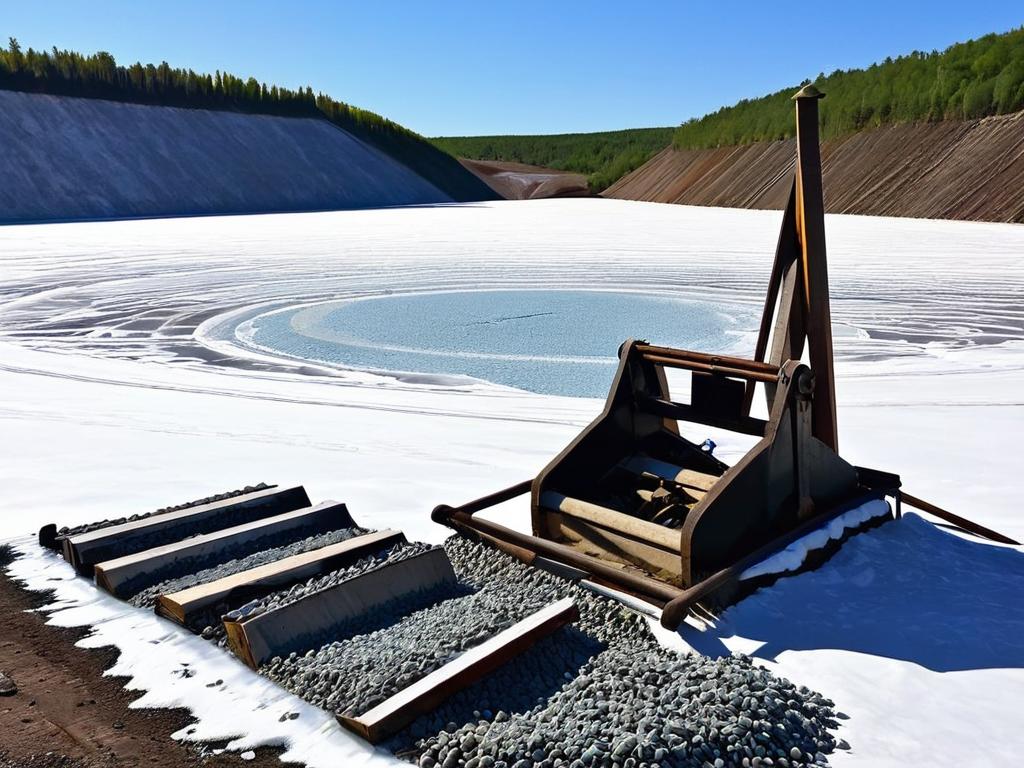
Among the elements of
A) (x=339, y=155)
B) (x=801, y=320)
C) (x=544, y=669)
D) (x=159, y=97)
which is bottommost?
(x=544, y=669)

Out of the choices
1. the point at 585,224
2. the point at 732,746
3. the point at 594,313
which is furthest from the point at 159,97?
the point at 732,746

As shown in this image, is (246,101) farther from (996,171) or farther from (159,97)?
(996,171)

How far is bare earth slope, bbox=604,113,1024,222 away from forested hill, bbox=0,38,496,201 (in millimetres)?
24189

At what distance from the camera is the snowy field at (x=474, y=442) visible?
3.47 meters

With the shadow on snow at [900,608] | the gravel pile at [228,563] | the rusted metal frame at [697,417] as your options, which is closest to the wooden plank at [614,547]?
the shadow on snow at [900,608]

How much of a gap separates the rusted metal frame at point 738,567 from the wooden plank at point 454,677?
16.6 inches

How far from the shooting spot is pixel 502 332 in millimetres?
11664

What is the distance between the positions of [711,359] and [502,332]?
6959 millimetres

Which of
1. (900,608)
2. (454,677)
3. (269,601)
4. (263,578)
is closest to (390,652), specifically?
(454,677)

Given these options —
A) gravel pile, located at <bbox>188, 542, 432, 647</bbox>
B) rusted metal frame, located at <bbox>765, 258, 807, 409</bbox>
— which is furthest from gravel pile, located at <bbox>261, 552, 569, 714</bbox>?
rusted metal frame, located at <bbox>765, 258, 807, 409</bbox>

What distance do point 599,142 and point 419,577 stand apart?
126326 millimetres

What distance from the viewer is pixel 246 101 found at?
69.2m

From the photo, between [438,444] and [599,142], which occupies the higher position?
[599,142]

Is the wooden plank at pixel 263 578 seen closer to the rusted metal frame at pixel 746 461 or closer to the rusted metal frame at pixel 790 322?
the rusted metal frame at pixel 746 461
